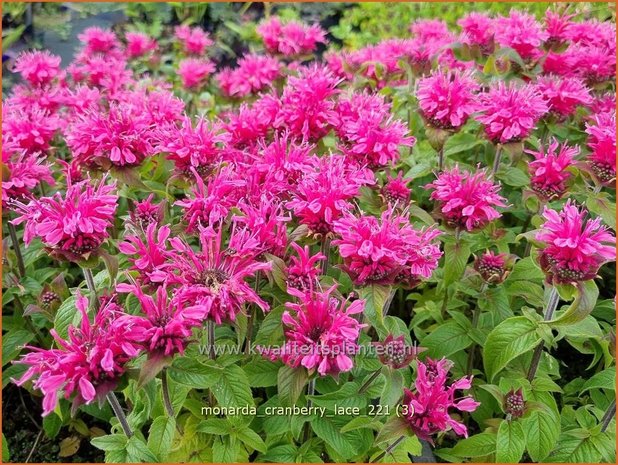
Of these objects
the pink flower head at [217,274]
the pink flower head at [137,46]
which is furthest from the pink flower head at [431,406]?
the pink flower head at [137,46]

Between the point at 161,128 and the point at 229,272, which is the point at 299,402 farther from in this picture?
the point at 161,128

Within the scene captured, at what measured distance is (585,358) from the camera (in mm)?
2652

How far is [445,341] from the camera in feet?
6.66

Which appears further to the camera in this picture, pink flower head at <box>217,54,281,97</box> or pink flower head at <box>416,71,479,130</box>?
pink flower head at <box>217,54,281,97</box>

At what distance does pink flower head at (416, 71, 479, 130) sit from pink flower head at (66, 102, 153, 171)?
1027mm

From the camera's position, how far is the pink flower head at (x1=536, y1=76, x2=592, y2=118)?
233 centimetres

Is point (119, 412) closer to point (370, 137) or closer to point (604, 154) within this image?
point (370, 137)

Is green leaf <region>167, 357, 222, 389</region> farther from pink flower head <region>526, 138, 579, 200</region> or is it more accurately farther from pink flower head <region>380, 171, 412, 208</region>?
pink flower head <region>526, 138, 579, 200</region>

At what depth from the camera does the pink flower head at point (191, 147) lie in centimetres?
189

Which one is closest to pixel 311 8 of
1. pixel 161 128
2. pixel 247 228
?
pixel 161 128

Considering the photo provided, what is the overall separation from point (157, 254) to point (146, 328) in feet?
0.84

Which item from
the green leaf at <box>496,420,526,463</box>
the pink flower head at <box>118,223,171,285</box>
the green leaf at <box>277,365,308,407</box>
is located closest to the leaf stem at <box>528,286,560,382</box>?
the green leaf at <box>496,420,526,463</box>

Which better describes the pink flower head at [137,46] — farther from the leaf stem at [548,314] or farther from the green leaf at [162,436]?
the leaf stem at [548,314]

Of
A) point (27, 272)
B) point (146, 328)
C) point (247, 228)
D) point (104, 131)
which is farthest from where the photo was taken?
point (27, 272)
